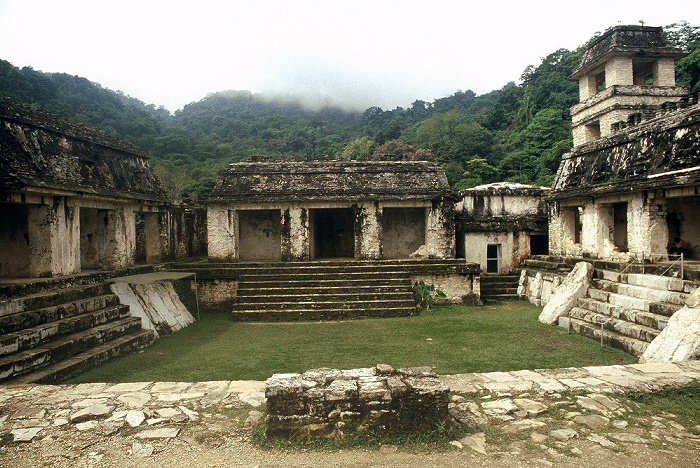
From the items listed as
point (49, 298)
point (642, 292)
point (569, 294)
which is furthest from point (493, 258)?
point (49, 298)

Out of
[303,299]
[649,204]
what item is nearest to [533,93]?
[649,204]

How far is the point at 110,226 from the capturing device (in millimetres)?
11617

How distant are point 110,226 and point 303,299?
575 cm

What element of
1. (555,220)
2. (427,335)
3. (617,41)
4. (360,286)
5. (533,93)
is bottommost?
(427,335)

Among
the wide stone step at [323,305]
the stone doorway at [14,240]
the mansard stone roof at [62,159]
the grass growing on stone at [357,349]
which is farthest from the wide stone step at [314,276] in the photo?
the stone doorway at [14,240]

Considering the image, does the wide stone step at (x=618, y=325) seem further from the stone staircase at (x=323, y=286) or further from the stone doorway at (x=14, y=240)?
the stone doorway at (x=14, y=240)

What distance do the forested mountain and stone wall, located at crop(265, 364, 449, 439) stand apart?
70.9 feet

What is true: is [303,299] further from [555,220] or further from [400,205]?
[555,220]

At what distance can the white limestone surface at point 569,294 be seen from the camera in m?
9.70

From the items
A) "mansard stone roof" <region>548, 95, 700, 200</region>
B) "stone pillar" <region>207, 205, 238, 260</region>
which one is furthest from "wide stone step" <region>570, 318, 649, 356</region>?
"stone pillar" <region>207, 205, 238, 260</region>

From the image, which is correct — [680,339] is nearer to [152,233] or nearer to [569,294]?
[569,294]

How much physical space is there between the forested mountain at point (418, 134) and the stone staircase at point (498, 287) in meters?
13.2

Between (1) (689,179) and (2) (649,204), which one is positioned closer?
(1) (689,179)

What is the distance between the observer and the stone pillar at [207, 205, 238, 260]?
13531 mm
